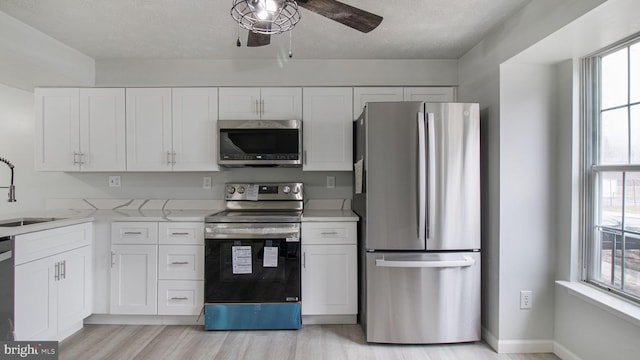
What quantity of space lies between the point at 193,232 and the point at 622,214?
9.46ft

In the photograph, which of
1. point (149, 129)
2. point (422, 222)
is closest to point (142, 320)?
point (149, 129)

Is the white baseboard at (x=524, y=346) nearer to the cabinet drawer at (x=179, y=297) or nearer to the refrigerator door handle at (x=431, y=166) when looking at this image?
the refrigerator door handle at (x=431, y=166)

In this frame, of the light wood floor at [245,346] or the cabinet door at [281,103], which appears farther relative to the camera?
the cabinet door at [281,103]

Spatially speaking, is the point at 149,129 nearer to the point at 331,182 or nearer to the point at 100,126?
the point at 100,126

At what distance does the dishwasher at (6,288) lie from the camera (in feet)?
6.13

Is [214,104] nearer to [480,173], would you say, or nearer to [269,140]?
[269,140]

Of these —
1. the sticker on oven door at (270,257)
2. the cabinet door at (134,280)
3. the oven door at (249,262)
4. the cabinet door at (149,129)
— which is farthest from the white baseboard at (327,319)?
the cabinet door at (149,129)

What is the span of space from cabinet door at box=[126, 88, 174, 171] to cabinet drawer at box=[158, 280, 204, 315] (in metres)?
1.01

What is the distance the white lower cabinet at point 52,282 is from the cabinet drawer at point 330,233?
1721 millimetres

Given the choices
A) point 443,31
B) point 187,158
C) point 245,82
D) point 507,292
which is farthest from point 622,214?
point 187,158

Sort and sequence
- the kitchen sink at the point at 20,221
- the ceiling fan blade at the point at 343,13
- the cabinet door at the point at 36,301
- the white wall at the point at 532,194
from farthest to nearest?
1. the kitchen sink at the point at 20,221
2. the white wall at the point at 532,194
3. the cabinet door at the point at 36,301
4. the ceiling fan blade at the point at 343,13

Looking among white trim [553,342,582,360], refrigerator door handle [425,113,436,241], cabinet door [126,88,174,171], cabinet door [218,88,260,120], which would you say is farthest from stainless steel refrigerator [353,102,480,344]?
cabinet door [126,88,174,171]

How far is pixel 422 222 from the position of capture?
2.26m

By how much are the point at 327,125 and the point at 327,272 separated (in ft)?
4.15
